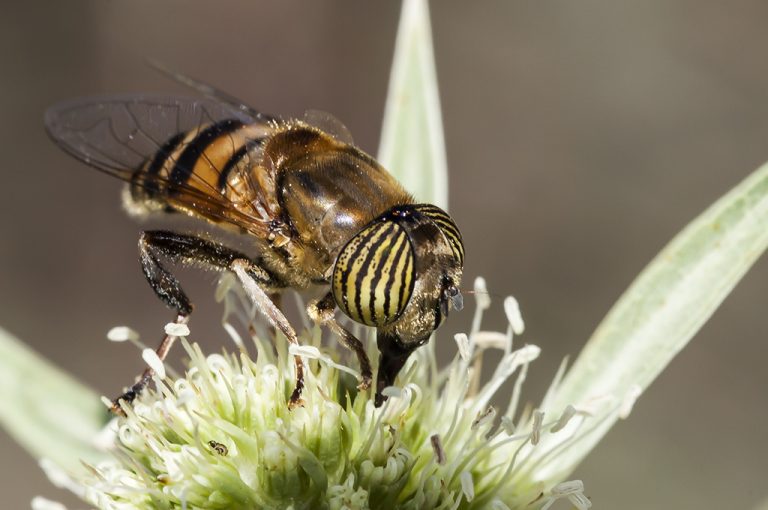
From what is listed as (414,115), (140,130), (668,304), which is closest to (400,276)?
(668,304)

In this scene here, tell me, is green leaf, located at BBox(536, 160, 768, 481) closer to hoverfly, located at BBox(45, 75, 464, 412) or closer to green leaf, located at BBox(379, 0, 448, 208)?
hoverfly, located at BBox(45, 75, 464, 412)

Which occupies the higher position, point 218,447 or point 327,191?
point 327,191

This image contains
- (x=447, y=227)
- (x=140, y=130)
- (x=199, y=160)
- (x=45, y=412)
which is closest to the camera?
(x=447, y=227)

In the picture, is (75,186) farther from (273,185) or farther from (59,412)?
(273,185)

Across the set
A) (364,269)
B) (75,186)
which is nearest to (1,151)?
(75,186)

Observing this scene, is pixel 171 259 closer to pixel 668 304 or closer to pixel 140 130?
pixel 140 130

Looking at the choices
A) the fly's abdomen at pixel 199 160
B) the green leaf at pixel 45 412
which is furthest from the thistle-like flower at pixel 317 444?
the fly's abdomen at pixel 199 160
